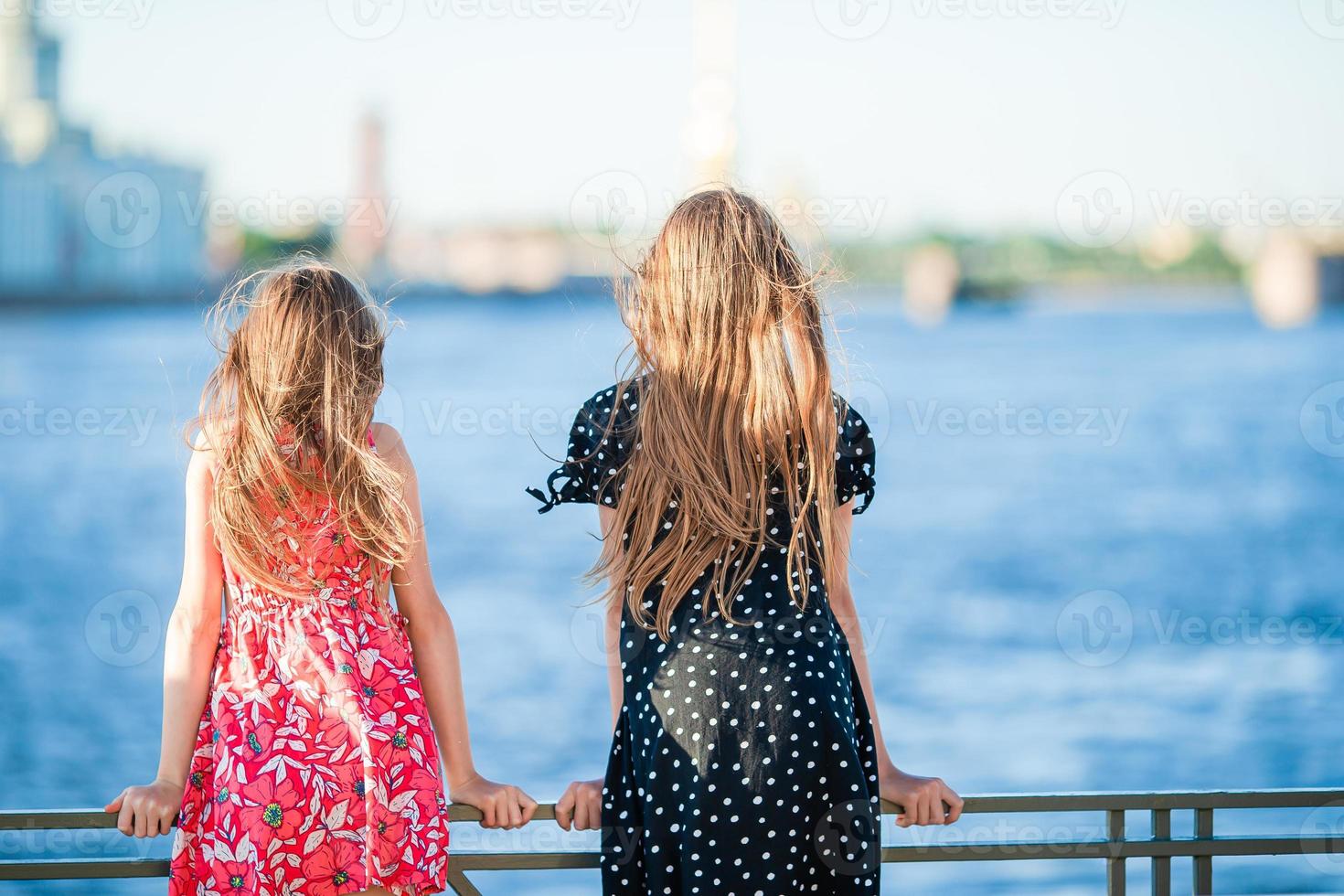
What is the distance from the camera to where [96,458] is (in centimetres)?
3609

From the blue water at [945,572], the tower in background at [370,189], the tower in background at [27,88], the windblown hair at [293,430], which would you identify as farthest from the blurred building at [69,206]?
the windblown hair at [293,430]

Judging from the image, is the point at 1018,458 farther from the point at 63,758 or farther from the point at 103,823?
the point at 103,823

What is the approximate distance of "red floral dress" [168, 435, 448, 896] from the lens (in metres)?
1.80

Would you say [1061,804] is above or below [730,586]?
below

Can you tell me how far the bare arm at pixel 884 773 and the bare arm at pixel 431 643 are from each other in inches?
21.9

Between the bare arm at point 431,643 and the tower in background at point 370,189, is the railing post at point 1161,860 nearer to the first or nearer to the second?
the bare arm at point 431,643

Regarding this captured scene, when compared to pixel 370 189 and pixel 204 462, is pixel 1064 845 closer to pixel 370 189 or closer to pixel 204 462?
pixel 204 462

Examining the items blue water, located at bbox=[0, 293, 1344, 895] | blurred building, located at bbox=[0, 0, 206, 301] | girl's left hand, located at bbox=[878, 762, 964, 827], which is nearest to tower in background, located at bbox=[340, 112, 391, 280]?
blue water, located at bbox=[0, 293, 1344, 895]

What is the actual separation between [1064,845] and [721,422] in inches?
34.3

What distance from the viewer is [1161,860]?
2.12 meters

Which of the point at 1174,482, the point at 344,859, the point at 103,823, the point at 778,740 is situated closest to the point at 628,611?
the point at 778,740

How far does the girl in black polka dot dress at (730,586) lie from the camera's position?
1788 millimetres

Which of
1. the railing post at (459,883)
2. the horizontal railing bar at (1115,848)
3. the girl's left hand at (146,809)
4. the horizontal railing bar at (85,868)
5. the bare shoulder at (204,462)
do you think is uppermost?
the bare shoulder at (204,462)

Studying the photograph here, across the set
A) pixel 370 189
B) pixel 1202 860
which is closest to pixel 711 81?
pixel 370 189
